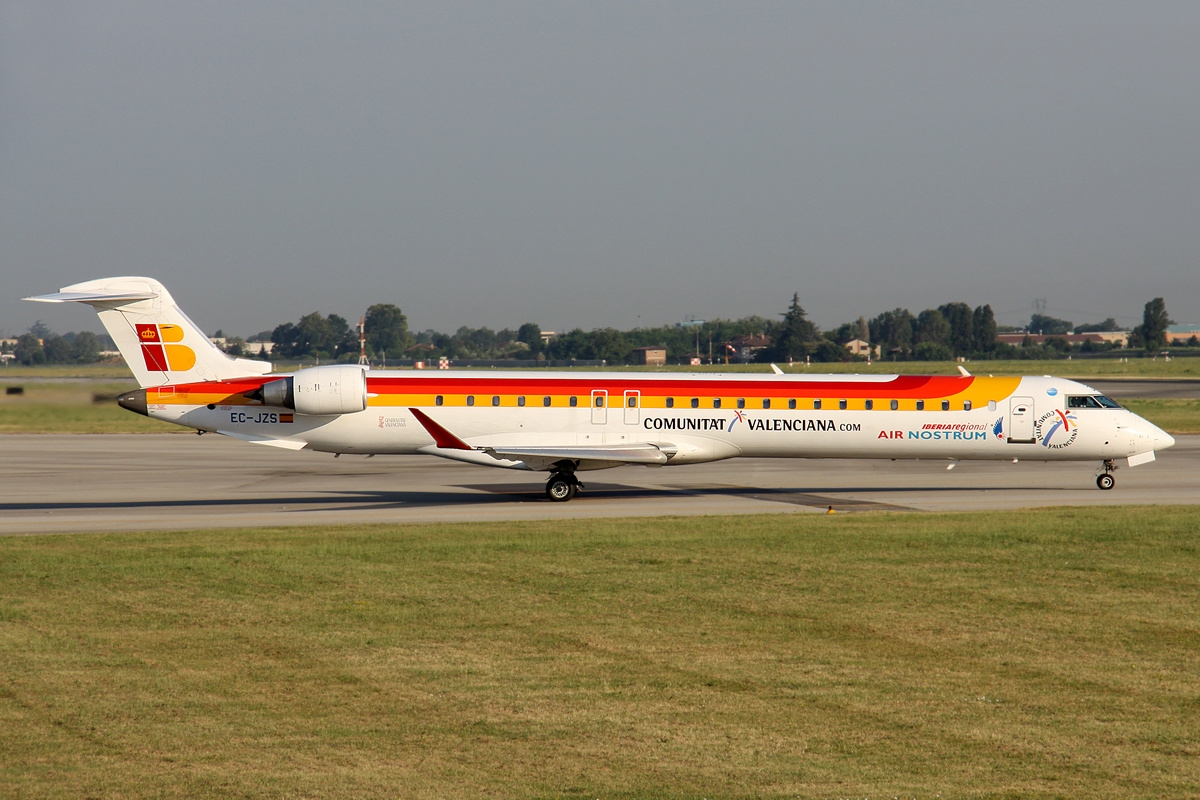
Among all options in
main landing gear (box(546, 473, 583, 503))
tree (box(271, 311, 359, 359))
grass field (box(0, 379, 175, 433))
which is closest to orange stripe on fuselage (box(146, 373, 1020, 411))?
main landing gear (box(546, 473, 583, 503))

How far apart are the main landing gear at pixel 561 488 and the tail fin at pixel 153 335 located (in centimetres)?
806

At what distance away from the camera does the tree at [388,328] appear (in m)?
143

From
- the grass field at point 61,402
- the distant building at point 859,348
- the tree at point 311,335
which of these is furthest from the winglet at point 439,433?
the distant building at point 859,348

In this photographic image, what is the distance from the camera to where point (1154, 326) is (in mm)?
194750

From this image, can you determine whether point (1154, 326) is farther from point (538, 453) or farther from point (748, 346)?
point (538, 453)

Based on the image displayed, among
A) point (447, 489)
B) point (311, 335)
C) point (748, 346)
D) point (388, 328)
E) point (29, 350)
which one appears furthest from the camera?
point (748, 346)

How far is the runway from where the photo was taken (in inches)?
965

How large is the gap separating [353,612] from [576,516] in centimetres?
1023

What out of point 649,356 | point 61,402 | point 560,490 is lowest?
point 560,490

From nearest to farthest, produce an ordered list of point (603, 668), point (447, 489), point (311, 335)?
point (603, 668), point (447, 489), point (311, 335)

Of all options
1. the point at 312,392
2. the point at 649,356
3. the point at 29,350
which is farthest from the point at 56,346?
the point at 649,356

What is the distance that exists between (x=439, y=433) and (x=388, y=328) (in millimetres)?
124410

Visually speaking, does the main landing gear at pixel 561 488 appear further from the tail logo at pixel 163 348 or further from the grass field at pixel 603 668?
the tail logo at pixel 163 348

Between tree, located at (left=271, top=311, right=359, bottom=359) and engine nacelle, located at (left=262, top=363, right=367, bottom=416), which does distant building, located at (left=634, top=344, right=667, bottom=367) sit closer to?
tree, located at (left=271, top=311, right=359, bottom=359)
